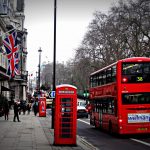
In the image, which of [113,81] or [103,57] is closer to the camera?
[113,81]

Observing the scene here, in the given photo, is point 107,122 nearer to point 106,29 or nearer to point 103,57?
point 106,29

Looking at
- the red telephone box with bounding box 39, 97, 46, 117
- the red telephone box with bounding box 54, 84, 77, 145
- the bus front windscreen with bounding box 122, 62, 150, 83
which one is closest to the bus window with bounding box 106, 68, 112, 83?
the bus front windscreen with bounding box 122, 62, 150, 83

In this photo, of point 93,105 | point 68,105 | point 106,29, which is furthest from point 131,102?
point 106,29

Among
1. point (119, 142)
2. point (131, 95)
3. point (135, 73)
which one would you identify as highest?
point (135, 73)

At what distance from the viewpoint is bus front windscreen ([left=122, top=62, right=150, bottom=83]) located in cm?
2317

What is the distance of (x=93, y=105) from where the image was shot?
32219mm

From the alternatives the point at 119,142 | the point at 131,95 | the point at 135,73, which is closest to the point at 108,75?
the point at 135,73

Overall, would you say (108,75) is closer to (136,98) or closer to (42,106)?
(136,98)

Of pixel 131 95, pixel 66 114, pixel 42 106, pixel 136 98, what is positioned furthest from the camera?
pixel 42 106

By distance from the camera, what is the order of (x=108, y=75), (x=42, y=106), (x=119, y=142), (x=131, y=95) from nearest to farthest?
(x=119, y=142) → (x=131, y=95) → (x=108, y=75) → (x=42, y=106)

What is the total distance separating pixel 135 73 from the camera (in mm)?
23297

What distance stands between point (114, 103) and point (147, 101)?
5.73 ft

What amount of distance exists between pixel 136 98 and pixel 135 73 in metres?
1.30

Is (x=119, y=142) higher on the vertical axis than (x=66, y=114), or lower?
lower
